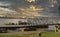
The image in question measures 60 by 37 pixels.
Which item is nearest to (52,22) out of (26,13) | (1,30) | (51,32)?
(51,32)

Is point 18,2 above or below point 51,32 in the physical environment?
above

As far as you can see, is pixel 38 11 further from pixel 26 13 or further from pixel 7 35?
pixel 7 35

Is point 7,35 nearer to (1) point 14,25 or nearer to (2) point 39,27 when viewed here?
(1) point 14,25

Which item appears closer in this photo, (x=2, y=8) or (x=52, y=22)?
(x=2, y=8)

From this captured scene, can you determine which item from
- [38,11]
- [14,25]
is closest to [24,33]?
[14,25]

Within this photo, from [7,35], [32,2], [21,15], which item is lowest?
[7,35]

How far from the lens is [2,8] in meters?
4.44

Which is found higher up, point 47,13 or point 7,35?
point 47,13

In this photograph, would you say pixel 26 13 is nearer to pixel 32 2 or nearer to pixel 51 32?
pixel 32 2

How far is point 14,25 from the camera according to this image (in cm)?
451

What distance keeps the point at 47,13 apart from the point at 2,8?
123 cm

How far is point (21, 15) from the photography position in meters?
4.54

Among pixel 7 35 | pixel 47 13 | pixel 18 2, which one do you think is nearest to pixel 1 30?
pixel 7 35

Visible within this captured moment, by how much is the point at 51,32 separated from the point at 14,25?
1.04 metres
